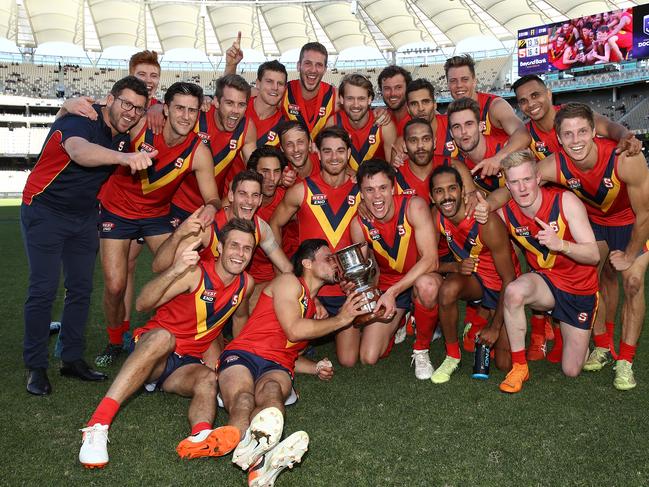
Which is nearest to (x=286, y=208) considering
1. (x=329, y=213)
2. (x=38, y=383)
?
(x=329, y=213)

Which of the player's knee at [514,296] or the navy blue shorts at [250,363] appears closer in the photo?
the navy blue shorts at [250,363]

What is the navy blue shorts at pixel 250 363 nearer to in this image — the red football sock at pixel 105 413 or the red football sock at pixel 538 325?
the red football sock at pixel 105 413

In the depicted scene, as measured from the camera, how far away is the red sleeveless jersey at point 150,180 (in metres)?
5.27

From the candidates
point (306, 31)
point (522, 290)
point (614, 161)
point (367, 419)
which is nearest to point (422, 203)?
point (522, 290)

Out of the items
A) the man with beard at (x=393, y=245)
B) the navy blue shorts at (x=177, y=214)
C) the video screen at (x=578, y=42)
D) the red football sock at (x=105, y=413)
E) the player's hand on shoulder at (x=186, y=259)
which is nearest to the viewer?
the red football sock at (x=105, y=413)

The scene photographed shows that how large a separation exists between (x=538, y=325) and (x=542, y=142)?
5.92 feet

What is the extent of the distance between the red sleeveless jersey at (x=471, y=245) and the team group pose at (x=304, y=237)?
2 cm

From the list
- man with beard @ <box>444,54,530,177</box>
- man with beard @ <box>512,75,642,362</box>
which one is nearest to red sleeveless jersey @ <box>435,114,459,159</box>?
man with beard @ <box>444,54,530,177</box>

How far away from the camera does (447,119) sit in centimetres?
596

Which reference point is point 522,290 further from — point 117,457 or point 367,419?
point 117,457

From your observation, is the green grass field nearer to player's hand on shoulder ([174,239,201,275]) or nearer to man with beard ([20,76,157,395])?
man with beard ([20,76,157,395])

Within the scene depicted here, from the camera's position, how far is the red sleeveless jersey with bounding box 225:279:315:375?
4.07 metres

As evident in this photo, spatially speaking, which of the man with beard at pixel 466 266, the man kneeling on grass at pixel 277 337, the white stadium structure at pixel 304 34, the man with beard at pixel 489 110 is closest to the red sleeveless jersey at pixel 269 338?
the man kneeling on grass at pixel 277 337

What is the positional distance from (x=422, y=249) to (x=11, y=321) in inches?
194
